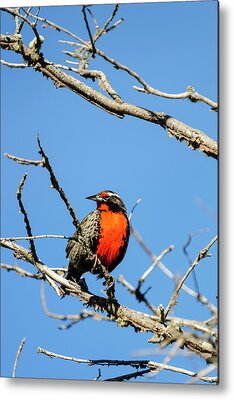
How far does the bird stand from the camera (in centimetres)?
228

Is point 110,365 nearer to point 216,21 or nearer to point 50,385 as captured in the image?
point 50,385

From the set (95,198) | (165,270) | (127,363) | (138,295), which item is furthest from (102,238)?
(138,295)

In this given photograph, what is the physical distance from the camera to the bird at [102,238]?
2.28 meters

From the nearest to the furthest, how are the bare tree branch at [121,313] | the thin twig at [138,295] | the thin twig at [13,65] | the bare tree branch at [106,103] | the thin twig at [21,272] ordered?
the thin twig at [138,295], the bare tree branch at [121,313], the bare tree branch at [106,103], the thin twig at [21,272], the thin twig at [13,65]

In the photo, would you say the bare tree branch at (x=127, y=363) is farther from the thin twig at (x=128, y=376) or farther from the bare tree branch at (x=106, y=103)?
the bare tree branch at (x=106, y=103)

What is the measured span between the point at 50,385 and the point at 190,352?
25.7 inches

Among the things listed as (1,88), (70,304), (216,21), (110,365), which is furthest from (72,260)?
(216,21)

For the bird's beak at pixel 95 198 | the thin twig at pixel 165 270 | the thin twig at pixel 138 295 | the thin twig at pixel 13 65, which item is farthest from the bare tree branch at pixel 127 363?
the thin twig at pixel 13 65

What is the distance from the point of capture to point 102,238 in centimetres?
230

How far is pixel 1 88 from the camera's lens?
2572 millimetres

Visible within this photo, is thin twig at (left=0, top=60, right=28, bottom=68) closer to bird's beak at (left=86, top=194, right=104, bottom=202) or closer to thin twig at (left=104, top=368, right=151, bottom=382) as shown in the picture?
bird's beak at (left=86, top=194, right=104, bottom=202)

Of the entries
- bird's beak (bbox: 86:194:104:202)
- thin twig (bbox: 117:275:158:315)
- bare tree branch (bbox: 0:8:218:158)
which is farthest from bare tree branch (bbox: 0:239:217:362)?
thin twig (bbox: 117:275:158:315)

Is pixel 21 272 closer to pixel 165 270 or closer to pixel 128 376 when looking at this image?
pixel 128 376

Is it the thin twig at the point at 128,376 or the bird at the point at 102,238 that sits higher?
the bird at the point at 102,238
